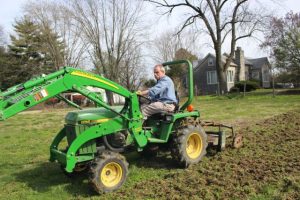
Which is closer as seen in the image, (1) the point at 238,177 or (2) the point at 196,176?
(1) the point at 238,177

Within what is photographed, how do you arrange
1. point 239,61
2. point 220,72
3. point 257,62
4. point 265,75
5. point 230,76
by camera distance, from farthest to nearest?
point 257,62 < point 265,75 < point 239,61 < point 230,76 < point 220,72

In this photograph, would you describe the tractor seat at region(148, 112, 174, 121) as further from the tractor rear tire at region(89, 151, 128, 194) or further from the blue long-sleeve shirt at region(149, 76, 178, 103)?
the tractor rear tire at region(89, 151, 128, 194)

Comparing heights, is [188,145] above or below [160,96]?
below

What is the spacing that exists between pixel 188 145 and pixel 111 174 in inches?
70.4

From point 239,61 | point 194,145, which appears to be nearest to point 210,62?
point 239,61

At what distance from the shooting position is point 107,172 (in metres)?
5.39

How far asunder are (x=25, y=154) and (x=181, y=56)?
132 feet

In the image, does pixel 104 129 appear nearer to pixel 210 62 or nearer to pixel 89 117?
pixel 89 117

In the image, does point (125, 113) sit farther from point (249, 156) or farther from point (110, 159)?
point (249, 156)

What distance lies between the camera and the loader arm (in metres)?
4.80

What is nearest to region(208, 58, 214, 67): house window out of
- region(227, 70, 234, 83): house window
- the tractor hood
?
region(227, 70, 234, 83): house window

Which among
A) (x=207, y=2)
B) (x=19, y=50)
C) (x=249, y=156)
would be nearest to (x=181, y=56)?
(x=207, y=2)

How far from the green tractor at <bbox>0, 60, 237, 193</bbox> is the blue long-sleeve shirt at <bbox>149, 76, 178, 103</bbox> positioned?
0.83ft

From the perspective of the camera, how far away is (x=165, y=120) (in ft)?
21.0
